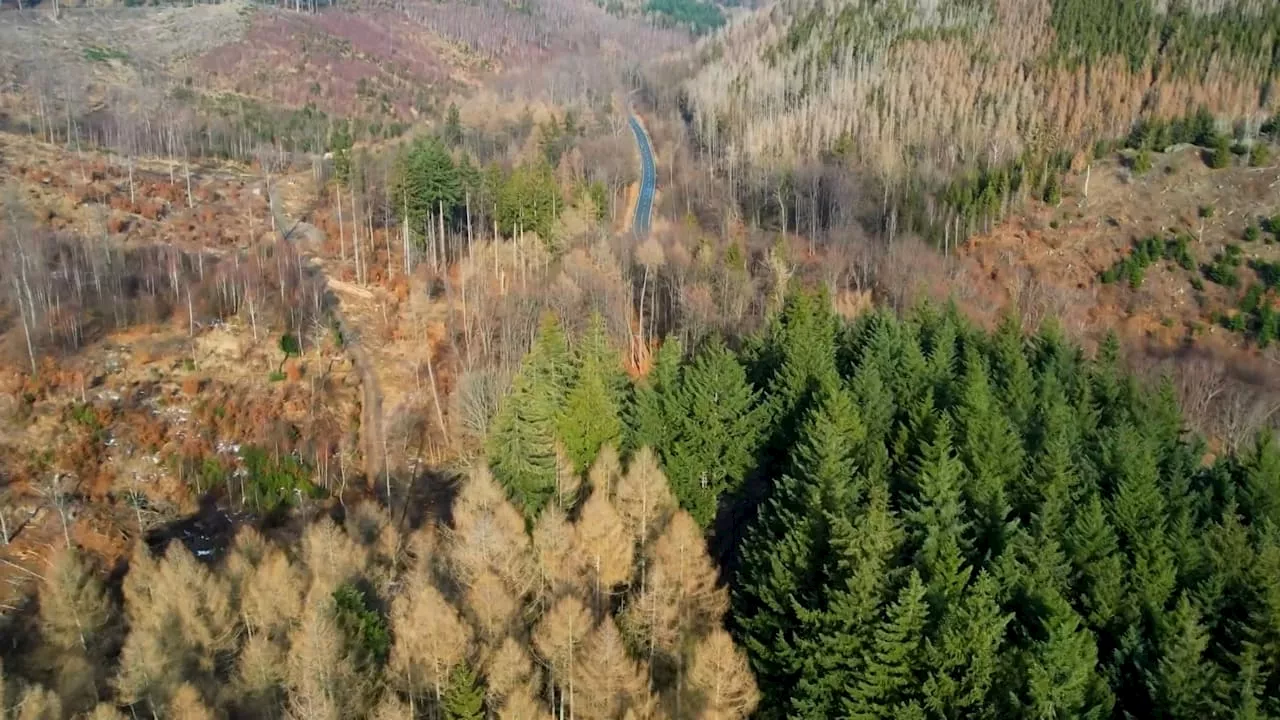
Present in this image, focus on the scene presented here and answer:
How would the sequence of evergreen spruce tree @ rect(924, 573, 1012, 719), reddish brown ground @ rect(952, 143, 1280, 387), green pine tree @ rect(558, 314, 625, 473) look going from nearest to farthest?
evergreen spruce tree @ rect(924, 573, 1012, 719), green pine tree @ rect(558, 314, 625, 473), reddish brown ground @ rect(952, 143, 1280, 387)

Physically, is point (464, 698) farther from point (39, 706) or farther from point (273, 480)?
point (273, 480)

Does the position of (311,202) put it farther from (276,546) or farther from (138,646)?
(138,646)

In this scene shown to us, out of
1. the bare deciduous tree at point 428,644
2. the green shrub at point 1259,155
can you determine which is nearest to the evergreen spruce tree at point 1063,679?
the bare deciduous tree at point 428,644

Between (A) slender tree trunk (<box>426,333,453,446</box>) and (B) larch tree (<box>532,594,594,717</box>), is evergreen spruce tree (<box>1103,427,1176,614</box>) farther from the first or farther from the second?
(A) slender tree trunk (<box>426,333,453,446</box>)

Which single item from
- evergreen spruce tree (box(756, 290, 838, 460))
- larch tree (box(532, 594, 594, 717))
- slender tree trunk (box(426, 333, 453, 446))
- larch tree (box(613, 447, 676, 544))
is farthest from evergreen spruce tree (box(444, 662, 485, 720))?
slender tree trunk (box(426, 333, 453, 446))

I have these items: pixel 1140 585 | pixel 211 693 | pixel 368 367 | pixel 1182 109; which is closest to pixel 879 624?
pixel 1140 585

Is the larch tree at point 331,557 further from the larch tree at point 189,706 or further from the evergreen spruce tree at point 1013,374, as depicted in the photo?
the evergreen spruce tree at point 1013,374

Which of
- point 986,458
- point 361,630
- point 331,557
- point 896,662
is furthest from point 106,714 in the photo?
point 986,458
